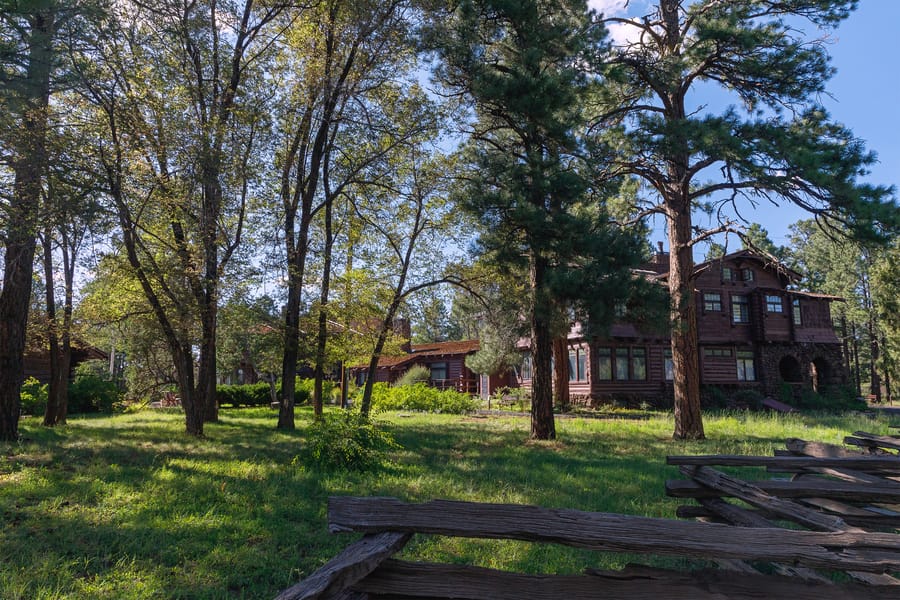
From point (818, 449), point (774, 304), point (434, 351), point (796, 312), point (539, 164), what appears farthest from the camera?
point (434, 351)

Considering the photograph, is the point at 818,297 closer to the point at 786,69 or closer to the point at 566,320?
the point at 786,69

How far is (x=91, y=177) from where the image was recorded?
10.3 meters

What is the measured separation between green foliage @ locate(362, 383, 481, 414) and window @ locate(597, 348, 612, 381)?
712 centimetres

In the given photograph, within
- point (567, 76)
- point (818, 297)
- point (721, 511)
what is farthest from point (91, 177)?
point (818, 297)

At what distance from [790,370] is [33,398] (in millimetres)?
41179

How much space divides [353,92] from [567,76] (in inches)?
274

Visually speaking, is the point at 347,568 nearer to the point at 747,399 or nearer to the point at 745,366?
the point at 747,399

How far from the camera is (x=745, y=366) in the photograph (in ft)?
107

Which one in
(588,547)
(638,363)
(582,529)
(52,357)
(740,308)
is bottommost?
(588,547)

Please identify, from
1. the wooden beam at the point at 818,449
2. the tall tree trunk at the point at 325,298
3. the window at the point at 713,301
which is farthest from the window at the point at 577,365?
the wooden beam at the point at 818,449

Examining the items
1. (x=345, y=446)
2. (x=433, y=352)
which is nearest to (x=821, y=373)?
(x=433, y=352)

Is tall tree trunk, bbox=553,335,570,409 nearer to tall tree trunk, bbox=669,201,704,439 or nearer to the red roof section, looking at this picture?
the red roof section

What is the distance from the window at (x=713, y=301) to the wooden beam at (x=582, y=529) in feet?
104

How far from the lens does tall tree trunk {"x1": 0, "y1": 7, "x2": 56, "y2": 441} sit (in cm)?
777
